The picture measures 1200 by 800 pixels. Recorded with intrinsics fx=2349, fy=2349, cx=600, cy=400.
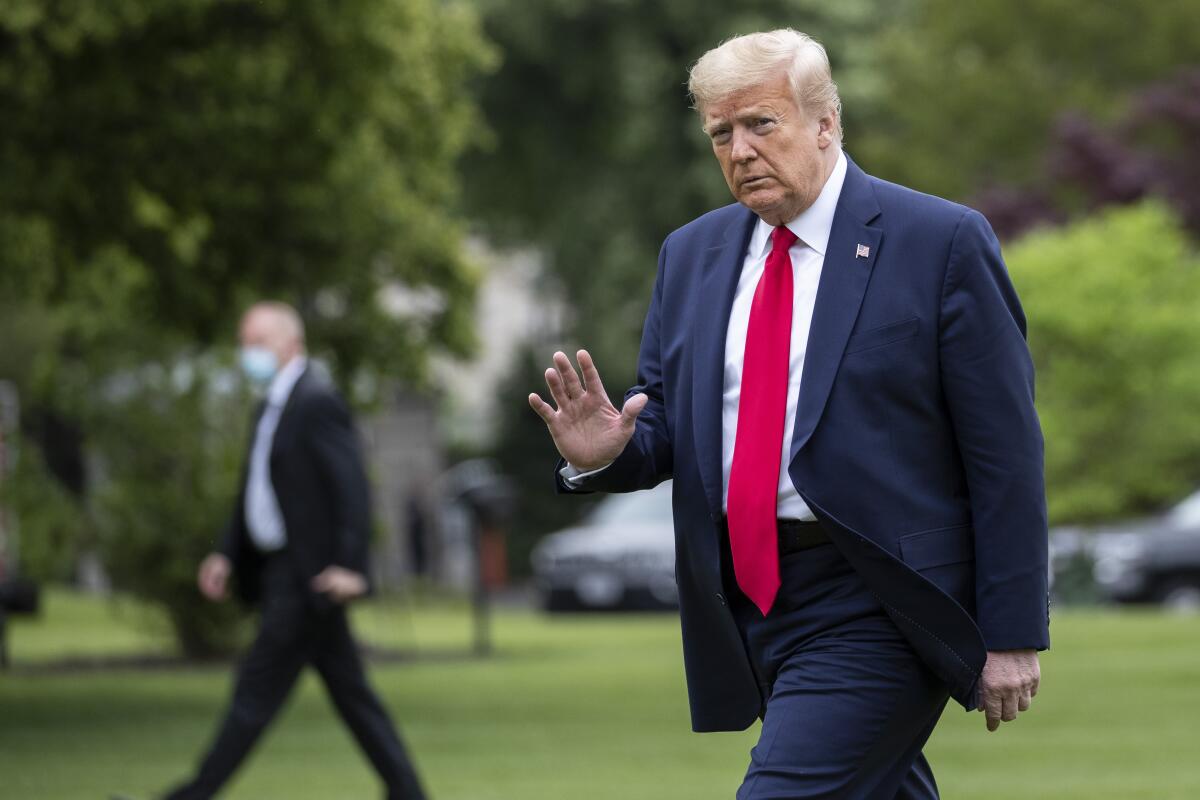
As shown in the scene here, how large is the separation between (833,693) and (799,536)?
335 millimetres

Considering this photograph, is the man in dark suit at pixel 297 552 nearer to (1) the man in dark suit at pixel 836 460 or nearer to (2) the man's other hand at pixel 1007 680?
(1) the man in dark suit at pixel 836 460

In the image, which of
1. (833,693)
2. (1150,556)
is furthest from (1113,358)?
(833,693)

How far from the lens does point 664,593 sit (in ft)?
102

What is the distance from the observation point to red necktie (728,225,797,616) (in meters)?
4.80

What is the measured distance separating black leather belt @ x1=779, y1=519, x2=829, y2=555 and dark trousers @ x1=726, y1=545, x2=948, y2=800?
0.04 ft

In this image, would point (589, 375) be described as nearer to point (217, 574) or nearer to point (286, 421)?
point (286, 421)

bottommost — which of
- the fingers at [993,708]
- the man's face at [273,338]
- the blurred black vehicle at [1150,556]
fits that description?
the blurred black vehicle at [1150,556]

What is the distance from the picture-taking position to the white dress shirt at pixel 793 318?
484cm

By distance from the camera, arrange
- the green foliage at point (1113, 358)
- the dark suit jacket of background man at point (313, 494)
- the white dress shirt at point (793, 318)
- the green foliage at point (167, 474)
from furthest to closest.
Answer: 1. the green foliage at point (1113, 358)
2. the green foliage at point (167, 474)
3. the dark suit jacket of background man at point (313, 494)
4. the white dress shirt at point (793, 318)

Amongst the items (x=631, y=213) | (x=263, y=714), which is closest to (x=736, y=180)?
(x=263, y=714)

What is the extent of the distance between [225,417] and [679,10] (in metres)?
17.1

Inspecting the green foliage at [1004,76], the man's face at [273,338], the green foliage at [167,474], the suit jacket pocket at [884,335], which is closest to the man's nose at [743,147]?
the suit jacket pocket at [884,335]

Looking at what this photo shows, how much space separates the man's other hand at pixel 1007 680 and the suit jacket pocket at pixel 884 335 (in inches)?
26.1

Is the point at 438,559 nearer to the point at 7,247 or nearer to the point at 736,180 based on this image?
the point at 7,247
